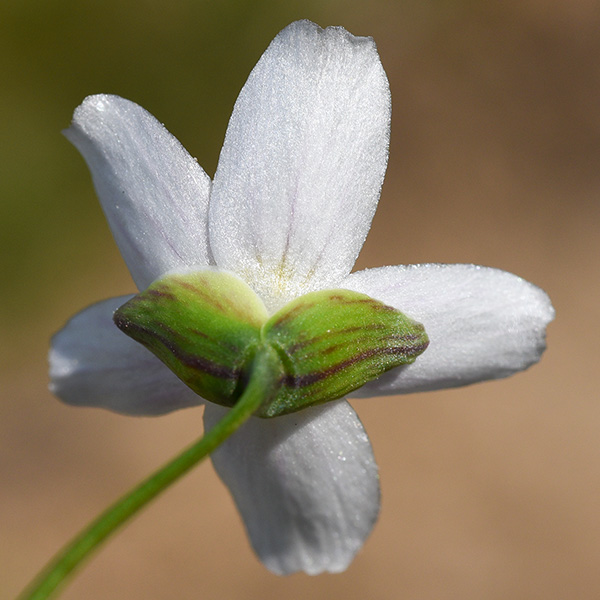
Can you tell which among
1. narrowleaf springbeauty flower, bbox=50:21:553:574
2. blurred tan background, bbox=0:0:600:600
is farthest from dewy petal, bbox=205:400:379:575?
blurred tan background, bbox=0:0:600:600

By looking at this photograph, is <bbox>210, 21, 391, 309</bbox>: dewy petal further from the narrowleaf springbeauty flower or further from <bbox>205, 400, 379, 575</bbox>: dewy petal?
<bbox>205, 400, 379, 575</bbox>: dewy petal

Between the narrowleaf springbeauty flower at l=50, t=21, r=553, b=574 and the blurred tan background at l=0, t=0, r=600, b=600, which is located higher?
the blurred tan background at l=0, t=0, r=600, b=600

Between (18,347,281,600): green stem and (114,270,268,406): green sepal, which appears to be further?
(114,270,268,406): green sepal

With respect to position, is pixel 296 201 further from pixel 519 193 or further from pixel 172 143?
pixel 519 193

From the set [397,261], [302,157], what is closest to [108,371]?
[302,157]

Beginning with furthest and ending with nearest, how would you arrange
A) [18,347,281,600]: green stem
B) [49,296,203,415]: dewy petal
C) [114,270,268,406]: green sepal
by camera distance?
1. [49,296,203,415]: dewy petal
2. [114,270,268,406]: green sepal
3. [18,347,281,600]: green stem

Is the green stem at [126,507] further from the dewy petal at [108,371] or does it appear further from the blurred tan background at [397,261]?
the blurred tan background at [397,261]

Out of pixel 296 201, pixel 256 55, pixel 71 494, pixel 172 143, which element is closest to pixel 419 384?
pixel 296 201

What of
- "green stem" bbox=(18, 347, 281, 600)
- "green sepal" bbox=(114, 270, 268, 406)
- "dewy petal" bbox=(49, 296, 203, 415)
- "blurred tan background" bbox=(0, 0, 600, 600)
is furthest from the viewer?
"blurred tan background" bbox=(0, 0, 600, 600)

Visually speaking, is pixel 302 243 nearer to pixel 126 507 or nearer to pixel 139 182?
pixel 139 182
